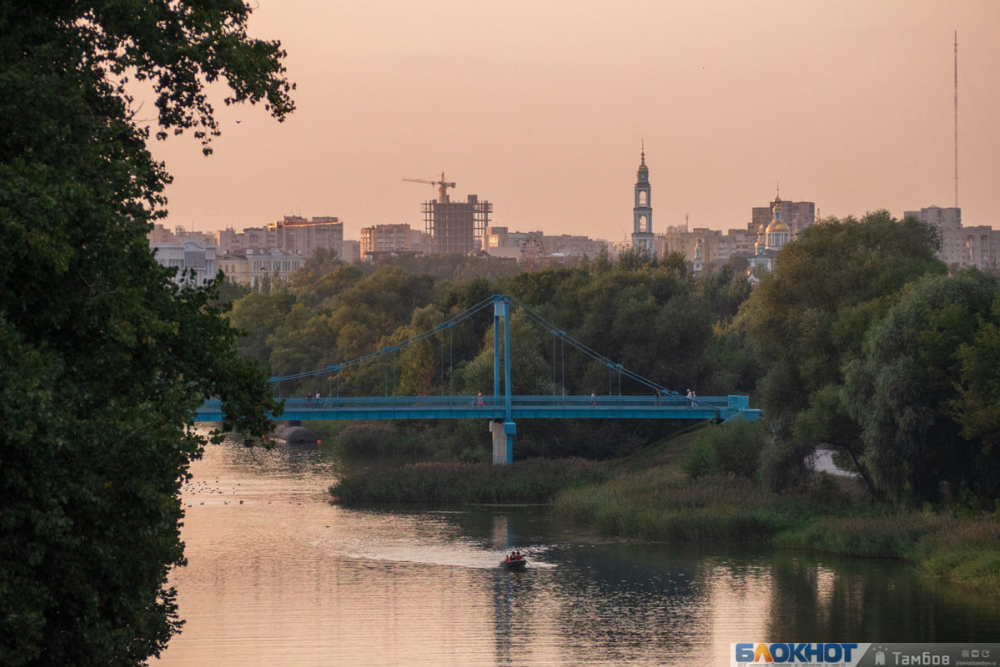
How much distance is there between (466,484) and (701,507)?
10579mm

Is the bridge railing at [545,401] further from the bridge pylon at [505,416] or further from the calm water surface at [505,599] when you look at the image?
the calm water surface at [505,599]

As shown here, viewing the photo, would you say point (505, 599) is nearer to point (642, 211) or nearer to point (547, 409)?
point (547, 409)

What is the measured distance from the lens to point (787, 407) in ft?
126

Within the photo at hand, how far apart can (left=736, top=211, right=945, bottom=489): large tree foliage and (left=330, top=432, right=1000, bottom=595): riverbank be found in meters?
1.64

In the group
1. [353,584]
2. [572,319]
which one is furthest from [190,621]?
[572,319]

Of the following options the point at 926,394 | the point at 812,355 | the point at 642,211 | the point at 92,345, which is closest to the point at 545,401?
the point at 812,355

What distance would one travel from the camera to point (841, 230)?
40.4 m

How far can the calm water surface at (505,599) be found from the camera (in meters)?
24.0

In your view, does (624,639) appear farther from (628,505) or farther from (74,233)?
(74,233)

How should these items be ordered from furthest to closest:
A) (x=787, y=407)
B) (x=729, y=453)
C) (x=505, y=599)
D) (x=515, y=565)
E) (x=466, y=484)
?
(x=466, y=484), (x=729, y=453), (x=787, y=407), (x=515, y=565), (x=505, y=599)

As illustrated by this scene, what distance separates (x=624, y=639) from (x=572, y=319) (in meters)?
34.6

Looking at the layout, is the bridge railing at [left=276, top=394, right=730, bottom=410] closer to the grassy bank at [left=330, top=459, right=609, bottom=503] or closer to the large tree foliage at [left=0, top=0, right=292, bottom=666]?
the grassy bank at [left=330, top=459, right=609, bottom=503]

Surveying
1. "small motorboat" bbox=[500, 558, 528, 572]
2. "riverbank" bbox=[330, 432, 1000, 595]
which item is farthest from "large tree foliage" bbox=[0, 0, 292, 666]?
"riverbank" bbox=[330, 432, 1000, 595]

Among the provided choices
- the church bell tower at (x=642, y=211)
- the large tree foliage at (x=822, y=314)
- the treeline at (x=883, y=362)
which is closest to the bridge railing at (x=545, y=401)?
the large tree foliage at (x=822, y=314)
